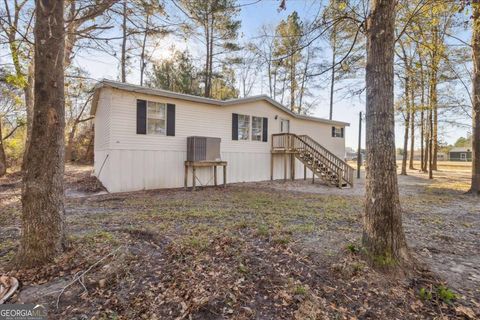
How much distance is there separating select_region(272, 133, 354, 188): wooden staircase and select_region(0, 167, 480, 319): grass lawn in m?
6.19

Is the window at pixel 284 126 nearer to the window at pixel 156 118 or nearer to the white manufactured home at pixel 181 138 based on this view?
the white manufactured home at pixel 181 138

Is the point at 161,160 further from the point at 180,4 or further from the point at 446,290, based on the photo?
the point at 446,290

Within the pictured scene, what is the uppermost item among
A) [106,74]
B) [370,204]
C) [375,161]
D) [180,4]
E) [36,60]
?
[106,74]

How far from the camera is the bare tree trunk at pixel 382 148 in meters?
2.91

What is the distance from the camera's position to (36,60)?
288 cm

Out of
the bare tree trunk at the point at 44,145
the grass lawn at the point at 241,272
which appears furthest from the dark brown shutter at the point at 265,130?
the bare tree trunk at the point at 44,145

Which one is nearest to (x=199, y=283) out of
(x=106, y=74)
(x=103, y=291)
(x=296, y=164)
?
(x=103, y=291)

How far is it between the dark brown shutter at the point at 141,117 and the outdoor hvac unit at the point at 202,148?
5.62 ft

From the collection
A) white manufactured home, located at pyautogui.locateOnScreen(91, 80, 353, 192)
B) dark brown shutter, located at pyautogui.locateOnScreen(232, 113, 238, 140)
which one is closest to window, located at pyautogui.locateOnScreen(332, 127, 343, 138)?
white manufactured home, located at pyautogui.locateOnScreen(91, 80, 353, 192)

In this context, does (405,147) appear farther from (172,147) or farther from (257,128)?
(172,147)

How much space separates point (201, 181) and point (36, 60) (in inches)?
322

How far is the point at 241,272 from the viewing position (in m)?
2.91

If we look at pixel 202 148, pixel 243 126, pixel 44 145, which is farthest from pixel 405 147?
pixel 44 145

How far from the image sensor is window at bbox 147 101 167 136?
31.0ft
